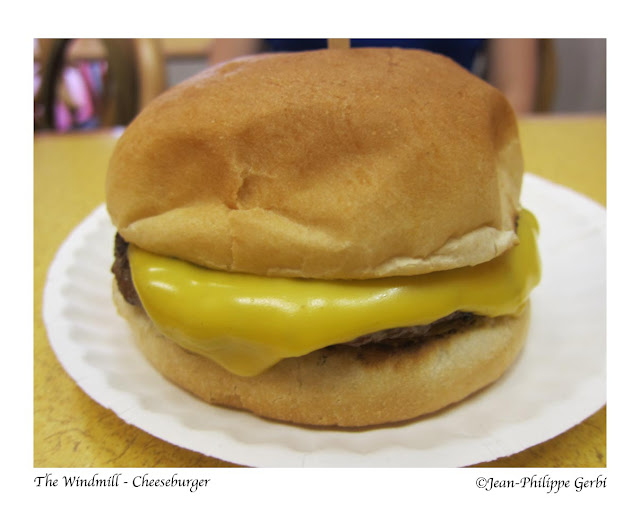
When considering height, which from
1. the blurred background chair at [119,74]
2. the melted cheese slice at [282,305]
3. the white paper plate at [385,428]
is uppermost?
the blurred background chair at [119,74]

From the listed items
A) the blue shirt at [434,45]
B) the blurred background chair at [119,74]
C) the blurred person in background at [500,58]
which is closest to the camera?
the blue shirt at [434,45]

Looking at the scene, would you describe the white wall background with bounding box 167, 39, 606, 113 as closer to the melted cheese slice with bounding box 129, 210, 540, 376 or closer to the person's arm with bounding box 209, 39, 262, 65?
the person's arm with bounding box 209, 39, 262, 65

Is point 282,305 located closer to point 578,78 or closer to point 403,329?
point 403,329

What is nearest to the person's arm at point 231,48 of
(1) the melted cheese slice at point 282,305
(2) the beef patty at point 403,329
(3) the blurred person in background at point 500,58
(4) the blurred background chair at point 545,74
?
(3) the blurred person in background at point 500,58

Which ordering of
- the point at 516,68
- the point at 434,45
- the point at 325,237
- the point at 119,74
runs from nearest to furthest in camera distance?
the point at 325,237
the point at 434,45
the point at 119,74
the point at 516,68

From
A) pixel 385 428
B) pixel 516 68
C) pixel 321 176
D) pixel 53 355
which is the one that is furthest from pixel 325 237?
pixel 516 68

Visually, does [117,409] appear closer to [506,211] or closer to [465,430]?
[465,430]

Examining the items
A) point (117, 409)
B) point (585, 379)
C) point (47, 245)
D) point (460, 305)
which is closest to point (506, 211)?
point (460, 305)

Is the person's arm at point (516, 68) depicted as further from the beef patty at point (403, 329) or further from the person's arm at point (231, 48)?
the beef patty at point (403, 329)
